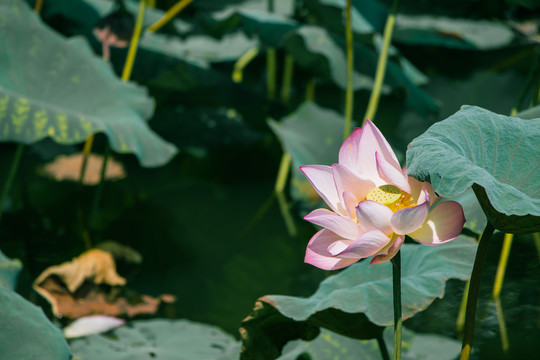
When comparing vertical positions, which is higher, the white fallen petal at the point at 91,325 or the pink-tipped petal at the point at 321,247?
the pink-tipped petal at the point at 321,247

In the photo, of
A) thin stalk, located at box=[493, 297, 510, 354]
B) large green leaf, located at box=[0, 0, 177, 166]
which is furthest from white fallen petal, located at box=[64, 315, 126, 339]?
thin stalk, located at box=[493, 297, 510, 354]

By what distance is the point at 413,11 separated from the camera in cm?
305

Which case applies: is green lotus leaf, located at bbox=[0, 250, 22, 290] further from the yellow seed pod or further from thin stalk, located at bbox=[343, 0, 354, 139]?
thin stalk, located at bbox=[343, 0, 354, 139]

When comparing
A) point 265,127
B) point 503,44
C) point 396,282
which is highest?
point 503,44

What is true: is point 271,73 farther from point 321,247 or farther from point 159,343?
point 321,247

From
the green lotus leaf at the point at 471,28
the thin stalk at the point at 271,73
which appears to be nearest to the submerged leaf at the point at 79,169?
the thin stalk at the point at 271,73

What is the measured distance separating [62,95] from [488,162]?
3.55 ft

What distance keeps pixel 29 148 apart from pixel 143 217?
73 cm

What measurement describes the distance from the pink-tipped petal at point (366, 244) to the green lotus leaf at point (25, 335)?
0.36 metres

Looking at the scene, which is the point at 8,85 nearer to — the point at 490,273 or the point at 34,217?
the point at 34,217

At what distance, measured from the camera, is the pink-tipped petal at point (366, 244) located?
47 cm

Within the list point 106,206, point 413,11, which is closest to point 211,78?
point 106,206

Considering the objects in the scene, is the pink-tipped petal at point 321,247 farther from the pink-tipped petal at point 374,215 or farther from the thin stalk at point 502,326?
the thin stalk at point 502,326

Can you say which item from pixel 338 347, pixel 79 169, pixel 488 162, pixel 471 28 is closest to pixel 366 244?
pixel 488 162
